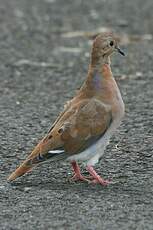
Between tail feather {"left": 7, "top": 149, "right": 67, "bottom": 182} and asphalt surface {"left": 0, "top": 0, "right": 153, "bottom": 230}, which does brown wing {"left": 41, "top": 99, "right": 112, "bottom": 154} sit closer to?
tail feather {"left": 7, "top": 149, "right": 67, "bottom": 182}

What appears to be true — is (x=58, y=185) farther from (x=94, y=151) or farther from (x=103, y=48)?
(x=103, y=48)

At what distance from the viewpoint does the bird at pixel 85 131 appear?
6.26 m

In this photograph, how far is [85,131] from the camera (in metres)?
6.36

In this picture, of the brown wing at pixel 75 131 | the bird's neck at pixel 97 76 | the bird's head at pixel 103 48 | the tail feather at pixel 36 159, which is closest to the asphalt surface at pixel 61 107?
the tail feather at pixel 36 159

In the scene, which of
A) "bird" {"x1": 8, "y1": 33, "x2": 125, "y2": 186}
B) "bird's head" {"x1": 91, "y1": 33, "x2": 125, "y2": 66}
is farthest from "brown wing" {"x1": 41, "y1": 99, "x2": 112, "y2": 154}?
"bird's head" {"x1": 91, "y1": 33, "x2": 125, "y2": 66}

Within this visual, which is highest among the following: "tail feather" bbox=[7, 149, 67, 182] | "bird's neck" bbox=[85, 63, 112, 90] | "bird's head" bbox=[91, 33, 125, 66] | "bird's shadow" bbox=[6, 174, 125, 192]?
"bird's head" bbox=[91, 33, 125, 66]

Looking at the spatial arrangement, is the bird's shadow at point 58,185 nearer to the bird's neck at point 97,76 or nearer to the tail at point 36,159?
the tail at point 36,159

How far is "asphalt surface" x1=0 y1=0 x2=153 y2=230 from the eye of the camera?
5.73 m

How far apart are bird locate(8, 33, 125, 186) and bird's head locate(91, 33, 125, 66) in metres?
0.19

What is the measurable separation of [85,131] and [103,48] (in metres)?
0.74

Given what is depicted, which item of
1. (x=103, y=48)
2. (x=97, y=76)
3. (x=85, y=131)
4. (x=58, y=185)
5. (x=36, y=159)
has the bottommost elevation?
(x=58, y=185)

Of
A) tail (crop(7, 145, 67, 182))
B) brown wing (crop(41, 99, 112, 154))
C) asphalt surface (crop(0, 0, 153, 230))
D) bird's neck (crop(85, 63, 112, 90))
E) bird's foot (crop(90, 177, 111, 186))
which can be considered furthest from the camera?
bird's neck (crop(85, 63, 112, 90))

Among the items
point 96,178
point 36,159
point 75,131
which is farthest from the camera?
point 96,178

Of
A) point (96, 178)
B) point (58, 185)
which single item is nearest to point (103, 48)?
point (96, 178)
